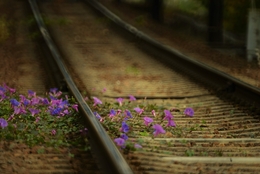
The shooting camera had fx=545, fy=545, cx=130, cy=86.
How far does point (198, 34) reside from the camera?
14516mm

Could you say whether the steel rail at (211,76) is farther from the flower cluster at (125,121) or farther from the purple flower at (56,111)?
the purple flower at (56,111)

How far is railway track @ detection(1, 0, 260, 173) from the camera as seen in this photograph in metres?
3.59

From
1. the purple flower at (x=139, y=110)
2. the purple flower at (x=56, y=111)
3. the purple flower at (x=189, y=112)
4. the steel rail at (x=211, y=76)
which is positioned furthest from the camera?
the steel rail at (x=211, y=76)

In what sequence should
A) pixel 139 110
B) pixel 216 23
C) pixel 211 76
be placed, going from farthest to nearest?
pixel 216 23 → pixel 211 76 → pixel 139 110

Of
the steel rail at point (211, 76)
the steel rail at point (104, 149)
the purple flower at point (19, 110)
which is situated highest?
the steel rail at point (104, 149)

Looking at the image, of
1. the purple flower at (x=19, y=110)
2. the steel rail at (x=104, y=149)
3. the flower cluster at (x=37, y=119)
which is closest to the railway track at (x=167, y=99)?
the steel rail at (x=104, y=149)

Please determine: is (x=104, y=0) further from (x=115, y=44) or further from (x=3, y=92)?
(x=3, y=92)

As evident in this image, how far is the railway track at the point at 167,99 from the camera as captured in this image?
11.8 ft

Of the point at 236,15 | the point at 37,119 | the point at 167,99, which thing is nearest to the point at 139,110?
the point at 37,119

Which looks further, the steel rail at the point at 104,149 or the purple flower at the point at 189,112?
the purple flower at the point at 189,112

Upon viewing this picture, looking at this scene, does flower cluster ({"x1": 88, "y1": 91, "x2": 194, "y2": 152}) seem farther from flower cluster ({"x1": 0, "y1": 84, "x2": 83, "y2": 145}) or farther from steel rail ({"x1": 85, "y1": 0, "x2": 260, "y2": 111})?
steel rail ({"x1": 85, "y1": 0, "x2": 260, "y2": 111})

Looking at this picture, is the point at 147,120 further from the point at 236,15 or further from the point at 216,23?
the point at 236,15

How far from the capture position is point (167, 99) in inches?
262

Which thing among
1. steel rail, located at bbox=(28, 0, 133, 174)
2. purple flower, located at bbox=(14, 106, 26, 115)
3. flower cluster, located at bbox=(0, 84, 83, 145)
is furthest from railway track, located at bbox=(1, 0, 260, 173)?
purple flower, located at bbox=(14, 106, 26, 115)
